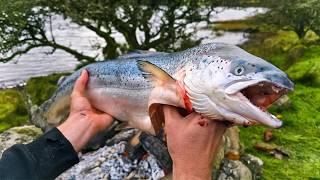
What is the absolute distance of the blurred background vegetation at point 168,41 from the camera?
19.9 feet

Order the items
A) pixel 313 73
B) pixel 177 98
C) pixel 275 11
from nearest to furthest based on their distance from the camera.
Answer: pixel 177 98
pixel 313 73
pixel 275 11

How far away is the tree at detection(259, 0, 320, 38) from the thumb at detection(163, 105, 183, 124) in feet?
20.1

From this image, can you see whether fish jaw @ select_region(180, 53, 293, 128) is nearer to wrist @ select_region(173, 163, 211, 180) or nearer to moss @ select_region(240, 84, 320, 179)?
wrist @ select_region(173, 163, 211, 180)

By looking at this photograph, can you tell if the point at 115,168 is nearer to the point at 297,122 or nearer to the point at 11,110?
the point at 297,122

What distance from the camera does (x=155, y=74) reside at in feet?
8.74

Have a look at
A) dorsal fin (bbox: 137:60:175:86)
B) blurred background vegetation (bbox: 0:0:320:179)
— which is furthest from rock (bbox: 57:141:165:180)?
dorsal fin (bbox: 137:60:175:86)

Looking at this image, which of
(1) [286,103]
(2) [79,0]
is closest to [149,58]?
(2) [79,0]

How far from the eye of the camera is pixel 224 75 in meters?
2.38

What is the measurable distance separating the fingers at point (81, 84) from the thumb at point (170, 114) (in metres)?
0.94

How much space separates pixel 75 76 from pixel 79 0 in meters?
3.19

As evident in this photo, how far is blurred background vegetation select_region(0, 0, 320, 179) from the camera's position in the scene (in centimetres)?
607

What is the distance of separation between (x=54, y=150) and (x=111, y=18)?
4.54 meters

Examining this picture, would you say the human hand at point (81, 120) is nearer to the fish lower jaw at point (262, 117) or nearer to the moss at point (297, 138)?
the fish lower jaw at point (262, 117)

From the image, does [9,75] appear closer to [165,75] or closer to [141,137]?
[141,137]
